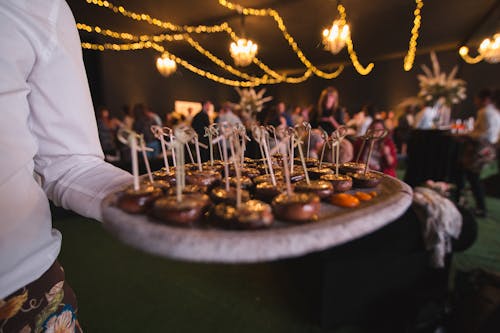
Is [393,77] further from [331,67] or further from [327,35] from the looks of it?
[327,35]

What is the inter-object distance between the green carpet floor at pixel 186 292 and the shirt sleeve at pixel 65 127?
1.22 meters

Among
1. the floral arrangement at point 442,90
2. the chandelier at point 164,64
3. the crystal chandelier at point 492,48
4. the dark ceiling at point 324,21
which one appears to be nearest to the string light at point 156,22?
the dark ceiling at point 324,21

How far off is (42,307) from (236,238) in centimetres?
58

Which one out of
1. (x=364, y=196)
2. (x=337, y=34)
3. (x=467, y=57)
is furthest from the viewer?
(x=467, y=57)

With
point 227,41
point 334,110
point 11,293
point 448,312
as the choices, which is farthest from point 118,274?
point 227,41

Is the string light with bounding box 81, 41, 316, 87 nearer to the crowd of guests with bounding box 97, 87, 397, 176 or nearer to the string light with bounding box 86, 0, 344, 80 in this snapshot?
the string light with bounding box 86, 0, 344, 80

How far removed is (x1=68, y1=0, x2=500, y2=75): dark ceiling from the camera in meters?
4.79

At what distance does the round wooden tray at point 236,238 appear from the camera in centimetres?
49

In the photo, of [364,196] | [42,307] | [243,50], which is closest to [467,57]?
[243,50]

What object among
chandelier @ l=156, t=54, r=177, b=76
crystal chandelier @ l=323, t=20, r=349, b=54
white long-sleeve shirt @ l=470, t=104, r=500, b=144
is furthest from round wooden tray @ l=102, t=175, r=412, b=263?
chandelier @ l=156, t=54, r=177, b=76

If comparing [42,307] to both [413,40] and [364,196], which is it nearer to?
[364,196]

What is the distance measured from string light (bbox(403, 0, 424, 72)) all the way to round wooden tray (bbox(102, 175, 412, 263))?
5821 mm

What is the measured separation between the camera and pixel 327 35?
423cm

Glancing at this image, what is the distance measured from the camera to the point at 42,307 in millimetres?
677
